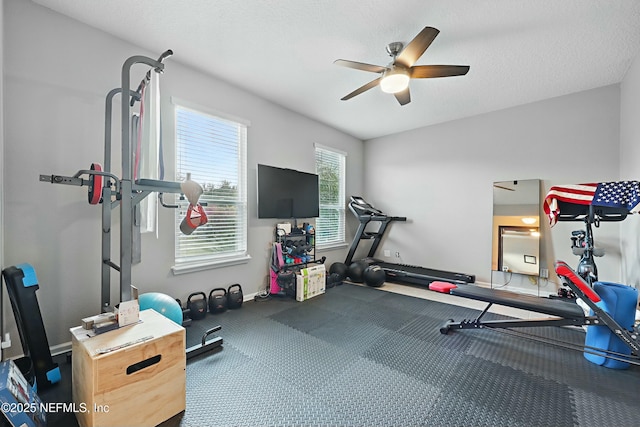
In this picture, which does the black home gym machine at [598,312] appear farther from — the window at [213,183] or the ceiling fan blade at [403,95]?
the window at [213,183]

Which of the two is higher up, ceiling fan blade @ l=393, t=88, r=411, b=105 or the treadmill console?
ceiling fan blade @ l=393, t=88, r=411, b=105

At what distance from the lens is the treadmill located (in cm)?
422

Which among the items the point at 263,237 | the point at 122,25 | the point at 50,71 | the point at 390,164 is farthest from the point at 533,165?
the point at 50,71

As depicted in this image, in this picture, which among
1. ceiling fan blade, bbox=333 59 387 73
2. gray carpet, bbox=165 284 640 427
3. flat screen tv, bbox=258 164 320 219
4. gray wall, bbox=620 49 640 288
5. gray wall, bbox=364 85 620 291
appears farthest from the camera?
flat screen tv, bbox=258 164 320 219

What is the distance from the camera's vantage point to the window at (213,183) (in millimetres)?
2965

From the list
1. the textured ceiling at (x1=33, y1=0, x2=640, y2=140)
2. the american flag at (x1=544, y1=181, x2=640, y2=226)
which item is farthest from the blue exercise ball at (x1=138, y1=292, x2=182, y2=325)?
the american flag at (x1=544, y1=181, x2=640, y2=226)

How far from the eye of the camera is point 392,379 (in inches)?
74.5

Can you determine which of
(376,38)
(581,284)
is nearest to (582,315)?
(581,284)

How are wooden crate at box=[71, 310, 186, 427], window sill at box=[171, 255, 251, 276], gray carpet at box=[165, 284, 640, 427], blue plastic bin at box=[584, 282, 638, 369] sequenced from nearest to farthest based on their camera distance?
wooden crate at box=[71, 310, 186, 427] < gray carpet at box=[165, 284, 640, 427] < blue plastic bin at box=[584, 282, 638, 369] < window sill at box=[171, 255, 251, 276]

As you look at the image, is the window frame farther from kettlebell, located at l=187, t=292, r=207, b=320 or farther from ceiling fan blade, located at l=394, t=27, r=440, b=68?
ceiling fan blade, located at l=394, t=27, r=440, b=68

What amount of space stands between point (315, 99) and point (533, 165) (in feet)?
11.1

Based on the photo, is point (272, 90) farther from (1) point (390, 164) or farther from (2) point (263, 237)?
(1) point (390, 164)

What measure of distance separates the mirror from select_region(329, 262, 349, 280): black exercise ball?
2.35 m

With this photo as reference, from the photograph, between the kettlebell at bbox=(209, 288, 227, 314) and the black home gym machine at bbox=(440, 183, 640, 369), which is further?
the kettlebell at bbox=(209, 288, 227, 314)
